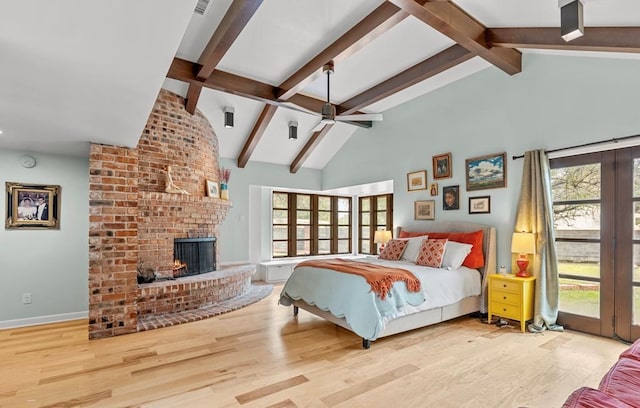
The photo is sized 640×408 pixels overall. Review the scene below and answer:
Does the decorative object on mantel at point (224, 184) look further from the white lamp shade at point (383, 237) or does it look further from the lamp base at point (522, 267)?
the lamp base at point (522, 267)

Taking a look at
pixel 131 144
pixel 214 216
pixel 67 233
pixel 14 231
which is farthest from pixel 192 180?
pixel 14 231

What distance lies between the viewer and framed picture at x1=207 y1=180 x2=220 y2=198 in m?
5.11

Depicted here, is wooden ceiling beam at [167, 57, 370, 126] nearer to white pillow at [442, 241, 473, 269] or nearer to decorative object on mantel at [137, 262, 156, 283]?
decorative object on mantel at [137, 262, 156, 283]

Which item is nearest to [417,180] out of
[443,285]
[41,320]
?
[443,285]

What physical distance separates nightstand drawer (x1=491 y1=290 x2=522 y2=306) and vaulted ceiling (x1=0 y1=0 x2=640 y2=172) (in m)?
2.59

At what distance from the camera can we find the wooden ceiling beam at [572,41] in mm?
2676

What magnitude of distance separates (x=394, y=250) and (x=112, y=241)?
3.52 metres

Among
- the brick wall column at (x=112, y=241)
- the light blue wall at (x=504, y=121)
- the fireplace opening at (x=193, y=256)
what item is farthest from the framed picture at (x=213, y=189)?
the light blue wall at (x=504, y=121)

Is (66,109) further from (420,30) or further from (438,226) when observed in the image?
(438,226)

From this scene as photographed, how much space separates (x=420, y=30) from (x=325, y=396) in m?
3.61

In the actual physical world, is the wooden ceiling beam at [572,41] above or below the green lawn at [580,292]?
above

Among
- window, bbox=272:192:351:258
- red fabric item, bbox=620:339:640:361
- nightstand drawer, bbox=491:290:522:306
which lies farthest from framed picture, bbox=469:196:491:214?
window, bbox=272:192:351:258

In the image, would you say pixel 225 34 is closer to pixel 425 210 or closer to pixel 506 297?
pixel 425 210

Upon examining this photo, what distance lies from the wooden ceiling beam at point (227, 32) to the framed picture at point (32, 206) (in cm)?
233
